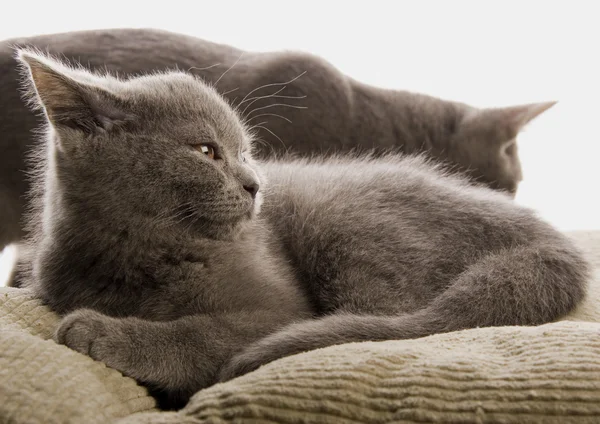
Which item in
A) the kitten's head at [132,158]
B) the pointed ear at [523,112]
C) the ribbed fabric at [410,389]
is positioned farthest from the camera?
the pointed ear at [523,112]

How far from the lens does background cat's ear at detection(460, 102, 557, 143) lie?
2.55 meters

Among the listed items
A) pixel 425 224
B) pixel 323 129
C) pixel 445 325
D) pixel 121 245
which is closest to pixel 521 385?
pixel 445 325

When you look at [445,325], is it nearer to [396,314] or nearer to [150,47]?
[396,314]

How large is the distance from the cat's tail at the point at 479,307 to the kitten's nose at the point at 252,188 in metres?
0.26

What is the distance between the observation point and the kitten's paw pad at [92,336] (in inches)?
40.6

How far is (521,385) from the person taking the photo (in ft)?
2.80

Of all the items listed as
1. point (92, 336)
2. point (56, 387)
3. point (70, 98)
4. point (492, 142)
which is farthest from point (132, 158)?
point (492, 142)

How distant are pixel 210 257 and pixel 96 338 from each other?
0.85 feet

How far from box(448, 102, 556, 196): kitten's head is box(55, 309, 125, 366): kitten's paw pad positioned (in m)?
1.75

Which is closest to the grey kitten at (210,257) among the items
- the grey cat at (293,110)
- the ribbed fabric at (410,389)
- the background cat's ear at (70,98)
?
the background cat's ear at (70,98)

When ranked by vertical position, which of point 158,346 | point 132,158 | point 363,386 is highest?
point 132,158

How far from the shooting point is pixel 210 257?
4.00 ft

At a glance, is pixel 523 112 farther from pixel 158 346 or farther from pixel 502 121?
pixel 158 346

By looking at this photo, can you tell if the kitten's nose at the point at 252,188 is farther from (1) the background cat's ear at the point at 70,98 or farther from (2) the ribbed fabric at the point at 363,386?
(2) the ribbed fabric at the point at 363,386
